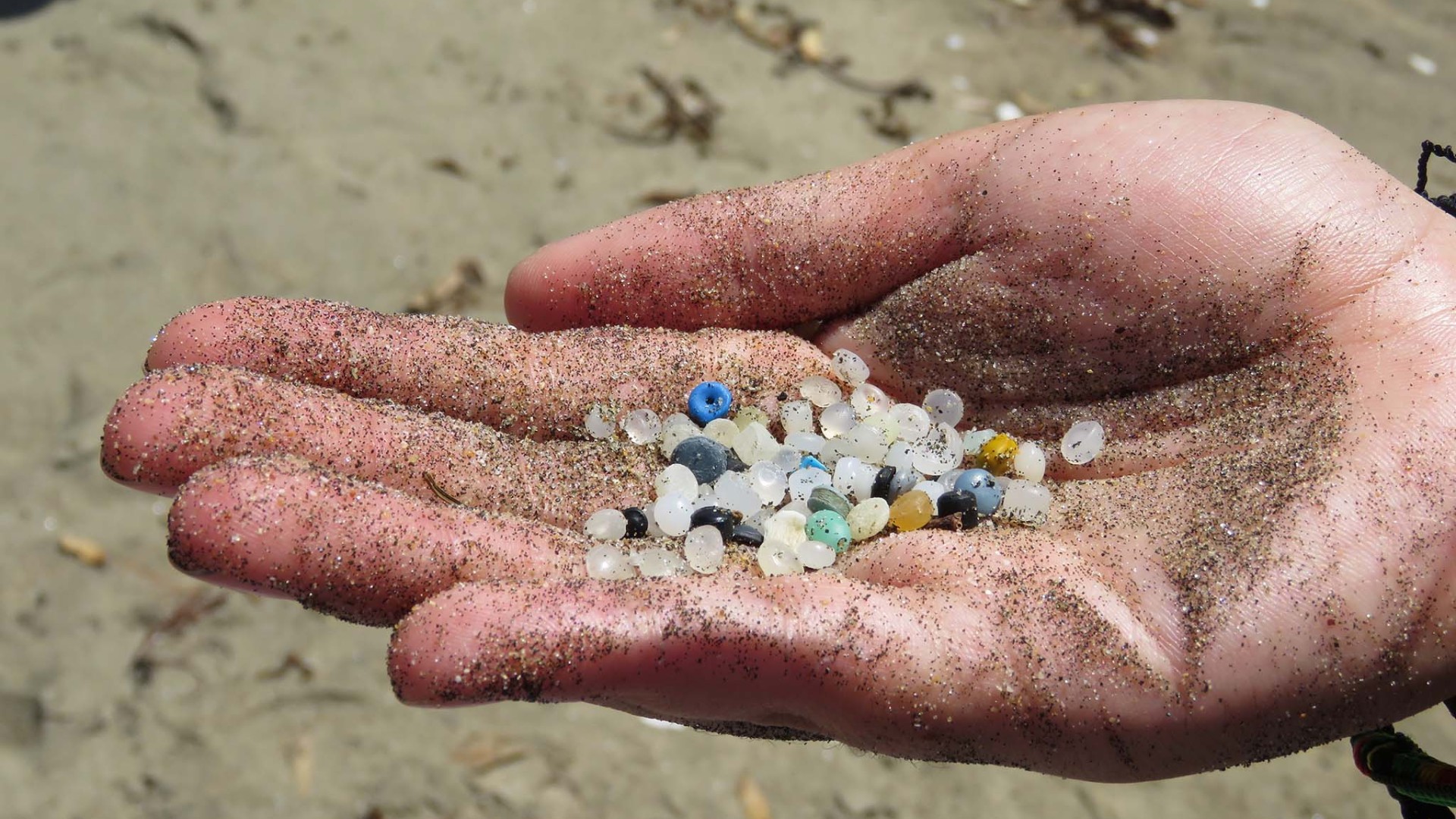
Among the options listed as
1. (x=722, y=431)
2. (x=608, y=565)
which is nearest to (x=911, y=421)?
(x=722, y=431)

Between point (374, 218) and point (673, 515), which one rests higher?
point (673, 515)

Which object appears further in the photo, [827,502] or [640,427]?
[640,427]

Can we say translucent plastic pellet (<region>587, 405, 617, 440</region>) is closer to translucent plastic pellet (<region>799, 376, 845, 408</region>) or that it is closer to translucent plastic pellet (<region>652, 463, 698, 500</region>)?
translucent plastic pellet (<region>652, 463, 698, 500</region>)

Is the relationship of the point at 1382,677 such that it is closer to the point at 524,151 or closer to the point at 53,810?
the point at 53,810

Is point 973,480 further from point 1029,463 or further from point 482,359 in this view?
point 482,359

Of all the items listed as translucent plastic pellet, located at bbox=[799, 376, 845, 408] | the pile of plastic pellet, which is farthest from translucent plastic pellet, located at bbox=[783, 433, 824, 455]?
translucent plastic pellet, located at bbox=[799, 376, 845, 408]

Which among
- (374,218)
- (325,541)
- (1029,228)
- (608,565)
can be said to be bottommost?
(374,218)
